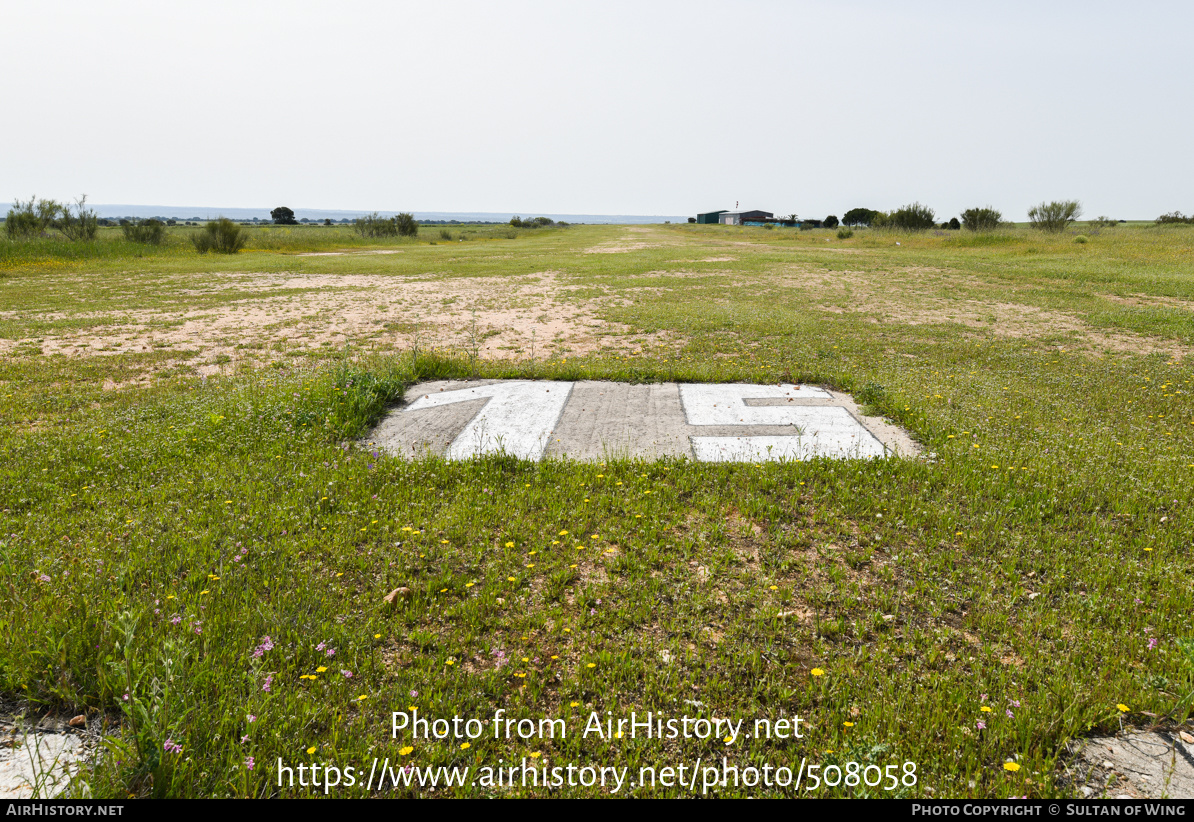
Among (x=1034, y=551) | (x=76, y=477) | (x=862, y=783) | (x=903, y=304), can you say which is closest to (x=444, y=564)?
(x=862, y=783)

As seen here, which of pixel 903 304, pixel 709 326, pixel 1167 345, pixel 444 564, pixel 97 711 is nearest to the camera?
pixel 97 711

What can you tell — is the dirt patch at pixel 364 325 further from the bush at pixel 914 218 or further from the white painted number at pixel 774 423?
the bush at pixel 914 218

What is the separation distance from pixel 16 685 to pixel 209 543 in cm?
134

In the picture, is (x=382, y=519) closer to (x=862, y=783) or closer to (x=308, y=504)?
(x=308, y=504)

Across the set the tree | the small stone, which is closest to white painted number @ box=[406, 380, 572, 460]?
the small stone

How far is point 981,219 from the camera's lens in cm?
4466

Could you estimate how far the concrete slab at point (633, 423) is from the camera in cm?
586

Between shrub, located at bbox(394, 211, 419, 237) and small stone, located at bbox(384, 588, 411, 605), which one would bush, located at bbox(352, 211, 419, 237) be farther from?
small stone, located at bbox(384, 588, 411, 605)

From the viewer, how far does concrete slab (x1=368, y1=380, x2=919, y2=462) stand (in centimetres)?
586

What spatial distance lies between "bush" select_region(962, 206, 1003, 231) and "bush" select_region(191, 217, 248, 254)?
4915 centimetres

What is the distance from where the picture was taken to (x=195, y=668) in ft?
9.36

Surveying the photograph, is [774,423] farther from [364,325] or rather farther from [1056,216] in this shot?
[1056,216]

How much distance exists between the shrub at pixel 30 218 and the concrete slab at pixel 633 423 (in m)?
37.4

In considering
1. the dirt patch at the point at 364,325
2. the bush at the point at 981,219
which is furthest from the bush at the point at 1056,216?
the dirt patch at the point at 364,325
